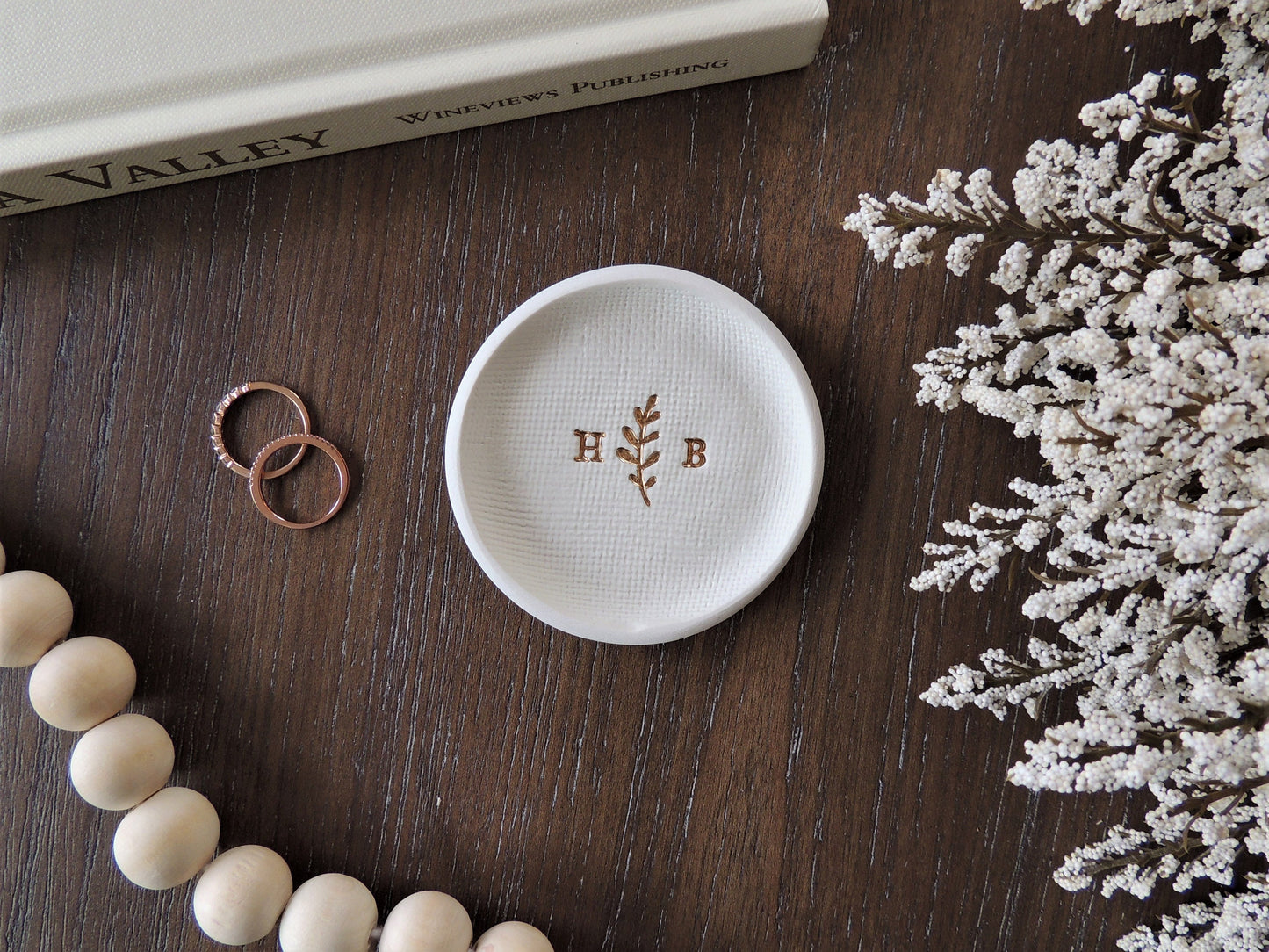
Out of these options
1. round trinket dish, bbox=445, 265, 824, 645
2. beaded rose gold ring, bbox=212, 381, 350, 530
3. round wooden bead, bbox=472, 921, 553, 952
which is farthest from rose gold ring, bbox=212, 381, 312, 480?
round wooden bead, bbox=472, 921, 553, 952

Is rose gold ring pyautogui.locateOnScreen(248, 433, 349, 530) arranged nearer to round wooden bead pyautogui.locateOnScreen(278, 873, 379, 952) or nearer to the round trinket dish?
the round trinket dish

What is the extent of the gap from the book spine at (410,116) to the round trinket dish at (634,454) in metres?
0.14

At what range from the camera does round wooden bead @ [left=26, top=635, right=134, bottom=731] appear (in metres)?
0.57

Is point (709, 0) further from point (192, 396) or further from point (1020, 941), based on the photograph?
point (1020, 941)

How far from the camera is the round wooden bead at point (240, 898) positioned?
574 millimetres

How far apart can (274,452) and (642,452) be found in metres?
0.27

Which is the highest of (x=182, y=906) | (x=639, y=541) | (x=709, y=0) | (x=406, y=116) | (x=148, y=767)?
(x=709, y=0)

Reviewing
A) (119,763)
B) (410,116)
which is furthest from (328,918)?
(410,116)

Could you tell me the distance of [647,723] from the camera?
0.62m

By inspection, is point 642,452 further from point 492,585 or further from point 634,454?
point 492,585

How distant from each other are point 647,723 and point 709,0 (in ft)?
1.65

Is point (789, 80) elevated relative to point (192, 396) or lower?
elevated

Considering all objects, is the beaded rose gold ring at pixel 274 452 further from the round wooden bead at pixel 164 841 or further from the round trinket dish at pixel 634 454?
the round wooden bead at pixel 164 841

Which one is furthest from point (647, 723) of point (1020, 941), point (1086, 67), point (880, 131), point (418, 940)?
point (1086, 67)
